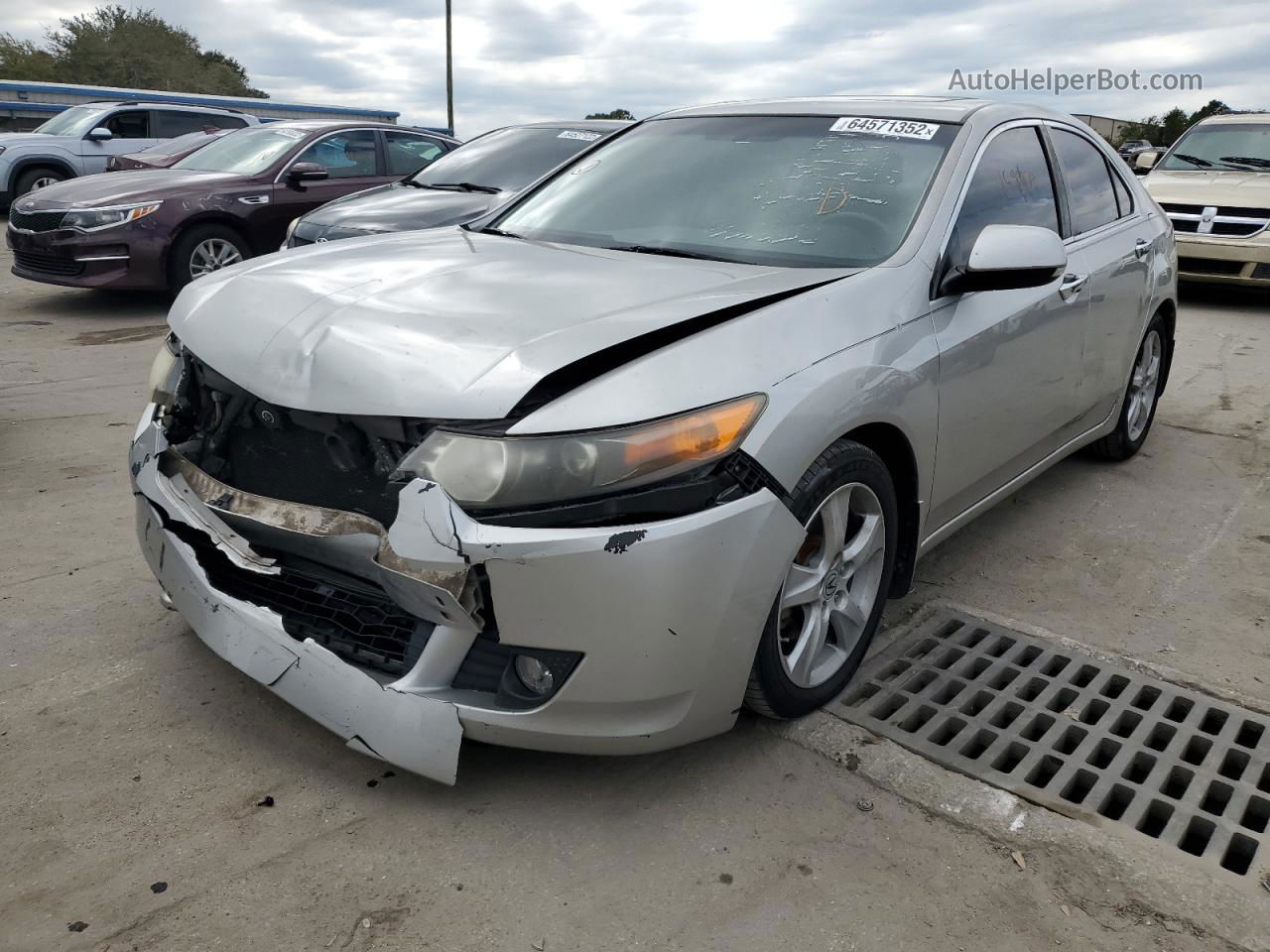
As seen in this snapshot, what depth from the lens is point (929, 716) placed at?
272 cm

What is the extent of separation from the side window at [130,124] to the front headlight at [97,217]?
6707 millimetres

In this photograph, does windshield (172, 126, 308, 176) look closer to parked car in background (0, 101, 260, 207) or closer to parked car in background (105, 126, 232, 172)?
parked car in background (105, 126, 232, 172)

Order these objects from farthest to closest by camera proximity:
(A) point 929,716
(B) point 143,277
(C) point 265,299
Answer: (B) point 143,277, (A) point 929,716, (C) point 265,299

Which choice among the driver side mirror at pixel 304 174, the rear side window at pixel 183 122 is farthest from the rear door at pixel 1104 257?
the rear side window at pixel 183 122

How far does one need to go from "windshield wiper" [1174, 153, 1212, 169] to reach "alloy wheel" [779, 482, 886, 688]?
913 centimetres

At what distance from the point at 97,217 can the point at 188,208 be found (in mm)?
650

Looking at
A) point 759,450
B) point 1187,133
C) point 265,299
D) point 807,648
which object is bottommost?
point 807,648

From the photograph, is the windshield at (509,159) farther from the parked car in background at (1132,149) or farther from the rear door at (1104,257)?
the parked car in background at (1132,149)

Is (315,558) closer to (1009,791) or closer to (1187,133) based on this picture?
(1009,791)

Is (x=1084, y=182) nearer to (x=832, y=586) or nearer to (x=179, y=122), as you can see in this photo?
(x=832, y=586)

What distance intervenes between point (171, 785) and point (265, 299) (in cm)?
117

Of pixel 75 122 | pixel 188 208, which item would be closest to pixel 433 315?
pixel 188 208

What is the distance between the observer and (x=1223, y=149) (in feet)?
32.6

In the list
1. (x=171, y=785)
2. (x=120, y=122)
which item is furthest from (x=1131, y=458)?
(x=120, y=122)
